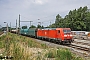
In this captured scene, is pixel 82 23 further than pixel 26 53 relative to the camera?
Yes

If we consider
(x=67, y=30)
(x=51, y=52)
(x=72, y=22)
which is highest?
(x=72, y=22)

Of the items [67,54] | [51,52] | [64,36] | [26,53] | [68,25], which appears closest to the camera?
[26,53]

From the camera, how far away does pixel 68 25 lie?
79.9 metres

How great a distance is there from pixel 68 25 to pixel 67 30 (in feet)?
176

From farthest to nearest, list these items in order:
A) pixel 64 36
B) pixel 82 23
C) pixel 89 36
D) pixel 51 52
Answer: pixel 82 23
pixel 89 36
pixel 64 36
pixel 51 52

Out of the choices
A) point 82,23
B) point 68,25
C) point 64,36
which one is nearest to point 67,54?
point 64,36

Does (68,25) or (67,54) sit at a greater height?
(68,25)

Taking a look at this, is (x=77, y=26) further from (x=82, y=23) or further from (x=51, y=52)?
(x=51, y=52)

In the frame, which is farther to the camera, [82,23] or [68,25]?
[68,25]

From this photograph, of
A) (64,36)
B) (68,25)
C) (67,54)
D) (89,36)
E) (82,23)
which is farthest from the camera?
(68,25)

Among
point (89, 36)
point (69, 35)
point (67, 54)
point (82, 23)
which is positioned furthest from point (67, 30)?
point (82, 23)

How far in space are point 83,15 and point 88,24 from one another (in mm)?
5320

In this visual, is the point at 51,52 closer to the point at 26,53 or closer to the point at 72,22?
the point at 26,53

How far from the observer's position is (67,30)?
2666 cm
